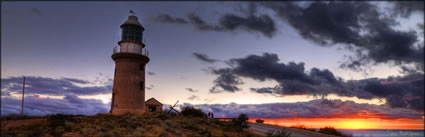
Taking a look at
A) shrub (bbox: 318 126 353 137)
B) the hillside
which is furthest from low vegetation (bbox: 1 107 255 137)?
shrub (bbox: 318 126 353 137)

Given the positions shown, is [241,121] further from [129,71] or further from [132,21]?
[132,21]

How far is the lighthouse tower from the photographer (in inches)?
1120

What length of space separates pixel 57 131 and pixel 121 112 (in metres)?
12.6

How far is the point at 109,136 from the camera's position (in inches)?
606

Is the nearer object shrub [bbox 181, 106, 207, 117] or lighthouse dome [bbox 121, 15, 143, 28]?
shrub [bbox 181, 106, 207, 117]

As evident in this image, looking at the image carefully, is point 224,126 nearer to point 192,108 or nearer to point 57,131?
point 192,108

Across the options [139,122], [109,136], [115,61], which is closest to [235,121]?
[139,122]

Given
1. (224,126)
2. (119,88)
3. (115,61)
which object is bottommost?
(224,126)

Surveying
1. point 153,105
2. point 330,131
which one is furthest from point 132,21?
point 330,131

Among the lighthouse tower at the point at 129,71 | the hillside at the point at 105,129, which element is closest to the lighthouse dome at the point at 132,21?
the lighthouse tower at the point at 129,71

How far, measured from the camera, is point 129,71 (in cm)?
2903

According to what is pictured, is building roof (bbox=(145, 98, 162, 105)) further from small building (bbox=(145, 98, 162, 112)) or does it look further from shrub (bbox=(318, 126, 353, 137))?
shrub (bbox=(318, 126, 353, 137))

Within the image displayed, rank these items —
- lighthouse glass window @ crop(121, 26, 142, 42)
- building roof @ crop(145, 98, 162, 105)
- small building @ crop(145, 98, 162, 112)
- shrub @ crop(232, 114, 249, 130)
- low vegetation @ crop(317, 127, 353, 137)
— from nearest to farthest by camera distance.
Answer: shrub @ crop(232, 114, 249, 130) < low vegetation @ crop(317, 127, 353, 137) < lighthouse glass window @ crop(121, 26, 142, 42) < small building @ crop(145, 98, 162, 112) < building roof @ crop(145, 98, 162, 105)

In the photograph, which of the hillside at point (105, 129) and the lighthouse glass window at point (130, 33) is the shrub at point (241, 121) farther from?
the lighthouse glass window at point (130, 33)
